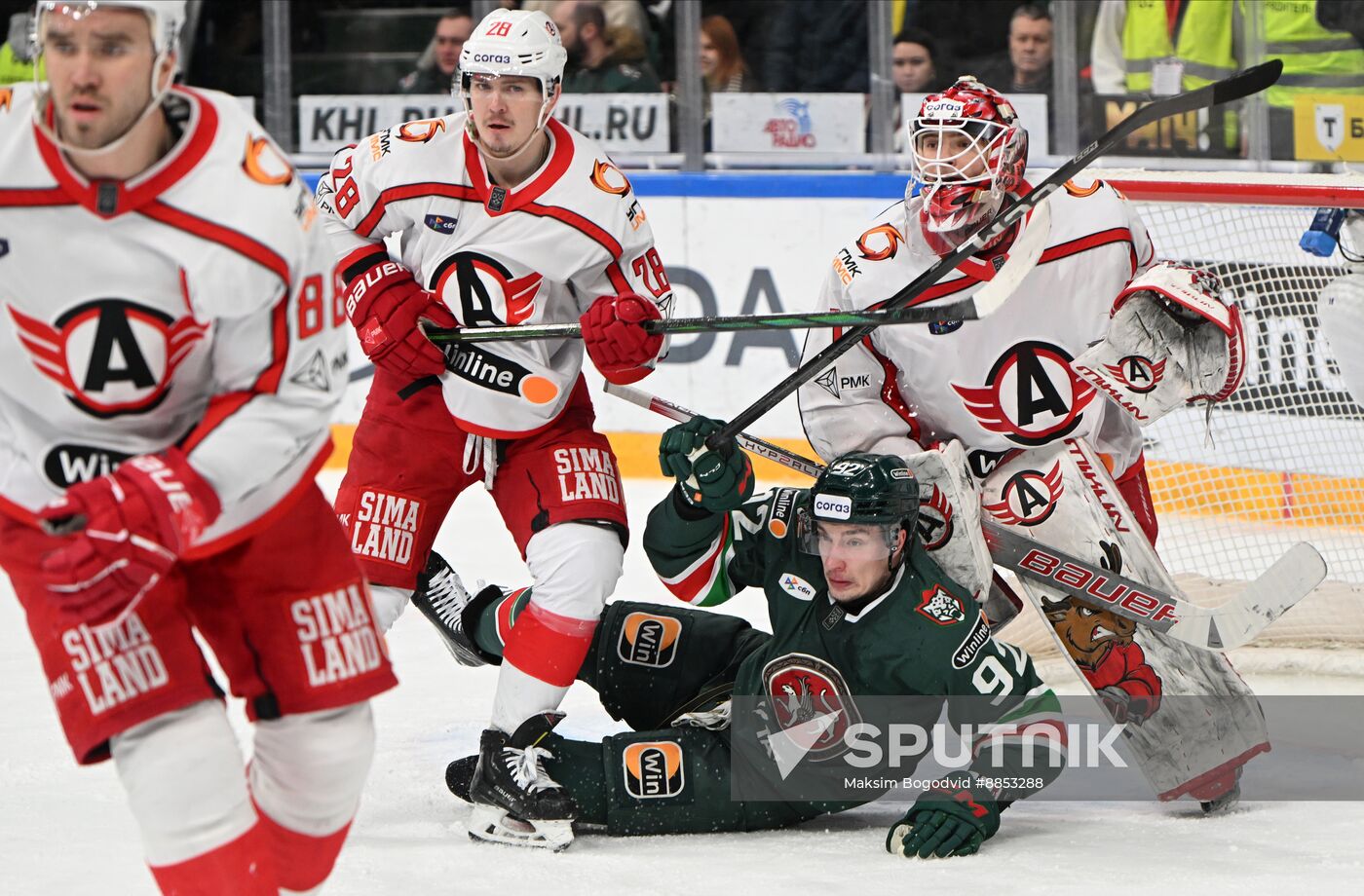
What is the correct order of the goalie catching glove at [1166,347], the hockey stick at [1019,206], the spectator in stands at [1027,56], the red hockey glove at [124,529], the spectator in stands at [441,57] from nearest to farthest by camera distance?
the red hockey glove at [124,529]
the hockey stick at [1019,206]
the goalie catching glove at [1166,347]
the spectator in stands at [1027,56]
the spectator in stands at [441,57]

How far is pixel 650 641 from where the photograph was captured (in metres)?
3.15

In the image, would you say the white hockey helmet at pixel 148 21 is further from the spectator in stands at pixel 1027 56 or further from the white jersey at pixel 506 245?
the spectator in stands at pixel 1027 56

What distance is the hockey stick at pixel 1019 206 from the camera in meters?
2.74

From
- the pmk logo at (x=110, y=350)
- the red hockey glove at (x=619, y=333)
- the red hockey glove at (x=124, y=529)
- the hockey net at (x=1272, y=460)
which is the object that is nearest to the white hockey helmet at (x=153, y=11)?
the pmk logo at (x=110, y=350)

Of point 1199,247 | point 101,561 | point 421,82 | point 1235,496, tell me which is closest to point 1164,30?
point 1199,247

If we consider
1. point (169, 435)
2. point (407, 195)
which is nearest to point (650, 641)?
point (407, 195)

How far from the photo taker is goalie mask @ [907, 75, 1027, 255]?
9.75 feet

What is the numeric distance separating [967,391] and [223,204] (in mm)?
1533

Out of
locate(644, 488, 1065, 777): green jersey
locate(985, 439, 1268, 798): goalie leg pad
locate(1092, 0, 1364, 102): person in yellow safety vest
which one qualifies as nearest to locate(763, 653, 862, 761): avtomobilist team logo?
locate(644, 488, 1065, 777): green jersey

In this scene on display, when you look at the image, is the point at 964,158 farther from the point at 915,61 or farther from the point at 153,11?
the point at 915,61

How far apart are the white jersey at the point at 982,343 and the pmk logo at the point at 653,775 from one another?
0.62 m

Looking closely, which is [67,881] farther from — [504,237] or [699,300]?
[699,300]

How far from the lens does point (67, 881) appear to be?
266 cm

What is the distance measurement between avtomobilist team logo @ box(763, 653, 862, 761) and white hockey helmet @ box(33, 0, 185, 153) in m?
1.34
